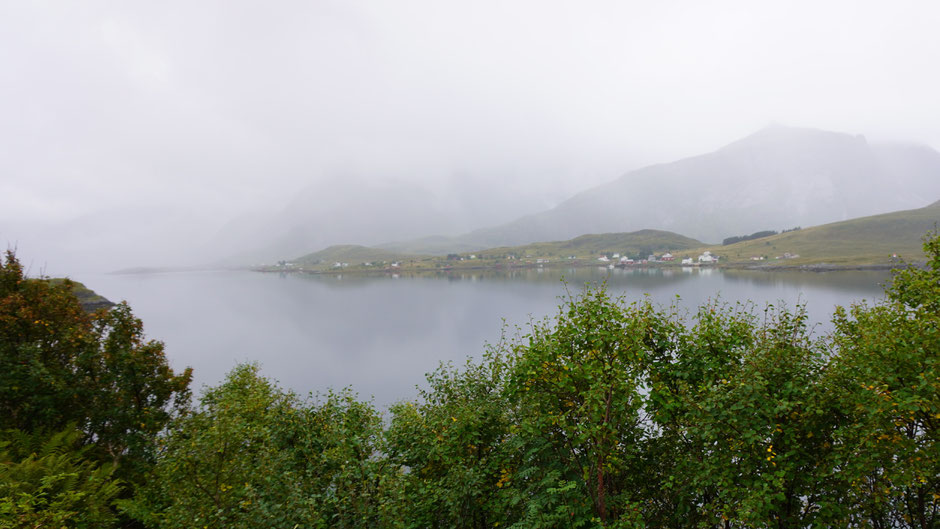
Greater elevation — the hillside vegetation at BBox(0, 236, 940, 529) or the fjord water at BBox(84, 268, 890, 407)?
the hillside vegetation at BBox(0, 236, 940, 529)

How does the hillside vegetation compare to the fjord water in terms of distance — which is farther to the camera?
the fjord water

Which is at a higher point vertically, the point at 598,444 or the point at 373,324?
the point at 598,444

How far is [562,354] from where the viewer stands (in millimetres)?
9930

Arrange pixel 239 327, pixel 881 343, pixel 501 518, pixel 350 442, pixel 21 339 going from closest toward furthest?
pixel 881 343 → pixel 501 518 → pixel 350 442 → pixel 21 339 → pixel 239 327

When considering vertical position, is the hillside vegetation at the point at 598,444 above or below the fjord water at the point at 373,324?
above

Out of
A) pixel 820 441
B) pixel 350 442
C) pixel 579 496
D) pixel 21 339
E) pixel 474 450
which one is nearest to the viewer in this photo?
pixel 820 441

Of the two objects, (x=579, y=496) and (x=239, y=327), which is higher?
(x=579, y=496)

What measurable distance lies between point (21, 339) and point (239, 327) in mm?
100875

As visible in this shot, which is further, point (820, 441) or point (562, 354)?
point (562, 354)

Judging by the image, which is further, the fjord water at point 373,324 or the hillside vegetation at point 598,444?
the fjord water at point 373,324

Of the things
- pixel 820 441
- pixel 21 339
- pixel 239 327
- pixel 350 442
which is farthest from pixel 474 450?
pixel 239 327

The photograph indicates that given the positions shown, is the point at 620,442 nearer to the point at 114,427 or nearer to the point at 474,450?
the point at 474,450

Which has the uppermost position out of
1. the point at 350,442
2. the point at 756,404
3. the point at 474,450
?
the point at 756,404

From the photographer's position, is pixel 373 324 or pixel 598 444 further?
pixel 373 324
